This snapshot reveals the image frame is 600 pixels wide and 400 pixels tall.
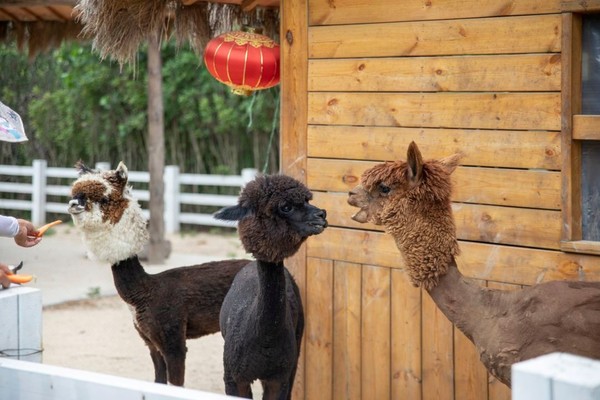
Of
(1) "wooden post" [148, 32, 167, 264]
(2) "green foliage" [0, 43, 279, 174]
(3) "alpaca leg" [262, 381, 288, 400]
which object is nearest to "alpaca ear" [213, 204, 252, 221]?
(3) "alpaca leg" [262, 381, 288, 400]

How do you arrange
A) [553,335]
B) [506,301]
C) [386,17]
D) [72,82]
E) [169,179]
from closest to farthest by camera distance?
[553,335] → [506,301] → [386,17] → [169,179] → [72,82]

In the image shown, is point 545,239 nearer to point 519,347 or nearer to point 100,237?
A: point 519,347

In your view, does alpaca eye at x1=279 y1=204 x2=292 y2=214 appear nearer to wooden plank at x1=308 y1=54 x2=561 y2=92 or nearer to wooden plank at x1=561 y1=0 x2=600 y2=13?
wooden plank at x1=308 y1=54 x2=561 y2=92

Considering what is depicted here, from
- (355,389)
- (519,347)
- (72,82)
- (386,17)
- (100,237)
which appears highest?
(72,82)

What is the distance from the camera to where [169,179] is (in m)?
16.5

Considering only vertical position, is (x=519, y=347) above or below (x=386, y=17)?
below

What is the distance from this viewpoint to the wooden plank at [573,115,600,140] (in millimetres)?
4141

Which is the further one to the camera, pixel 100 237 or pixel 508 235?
pixel 100 237

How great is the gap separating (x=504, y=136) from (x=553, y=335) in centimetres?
133

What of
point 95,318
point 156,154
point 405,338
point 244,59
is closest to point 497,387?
point 405,338

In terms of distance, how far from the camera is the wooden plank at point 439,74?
4383mm

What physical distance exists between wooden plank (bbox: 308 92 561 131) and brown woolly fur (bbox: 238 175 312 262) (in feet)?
3.17

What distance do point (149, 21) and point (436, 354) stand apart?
2.96m

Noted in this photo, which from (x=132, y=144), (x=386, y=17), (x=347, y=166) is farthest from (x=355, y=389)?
(x=132, y=144)
